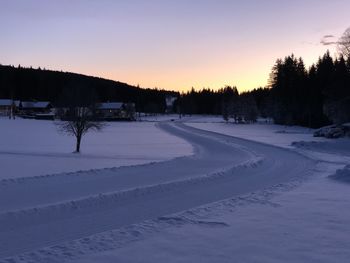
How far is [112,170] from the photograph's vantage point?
18.8m

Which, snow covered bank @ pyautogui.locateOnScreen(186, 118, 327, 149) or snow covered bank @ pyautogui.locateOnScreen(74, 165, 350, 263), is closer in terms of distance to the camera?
snow covered bank @ pyautogui.locateOnScreen(74, 165, 350, 263)

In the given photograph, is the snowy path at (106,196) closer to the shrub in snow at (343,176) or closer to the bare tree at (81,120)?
the shrub in snow at (343,176)

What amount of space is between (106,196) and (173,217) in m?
2.82

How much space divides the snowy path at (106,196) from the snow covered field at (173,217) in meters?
0.02

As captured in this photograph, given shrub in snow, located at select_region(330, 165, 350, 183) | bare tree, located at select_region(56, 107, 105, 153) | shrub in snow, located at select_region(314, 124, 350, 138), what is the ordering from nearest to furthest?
shrub in snow, located at select_region(330, 165, 350, 183) → bare tree, located at select_region(56, 107, 105, 153) → shrub in snow, located at select_region(314, 124, 350, 138)

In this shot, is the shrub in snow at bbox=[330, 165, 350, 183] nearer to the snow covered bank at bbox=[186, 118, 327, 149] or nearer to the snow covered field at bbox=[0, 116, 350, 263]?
the snow covered field at bbox=[0, 116, 350, 263]

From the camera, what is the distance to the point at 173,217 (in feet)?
35.3

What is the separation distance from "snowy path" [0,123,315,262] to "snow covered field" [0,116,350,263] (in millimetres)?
22

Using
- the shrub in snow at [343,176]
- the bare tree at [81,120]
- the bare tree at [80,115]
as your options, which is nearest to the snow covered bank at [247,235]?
Result: the shrub in snow at [343,176]

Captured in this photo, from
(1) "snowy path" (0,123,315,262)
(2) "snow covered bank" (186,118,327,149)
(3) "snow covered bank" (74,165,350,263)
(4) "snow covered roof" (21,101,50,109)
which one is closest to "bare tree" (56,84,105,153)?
(1) "snowy path" (0,123,315,262)

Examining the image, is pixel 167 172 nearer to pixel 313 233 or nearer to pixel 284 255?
pixel 313 233

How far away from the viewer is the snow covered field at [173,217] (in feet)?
26.3

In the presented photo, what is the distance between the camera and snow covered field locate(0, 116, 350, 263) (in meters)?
8.01

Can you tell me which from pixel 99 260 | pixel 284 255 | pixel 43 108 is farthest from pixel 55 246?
pixel 43 108
